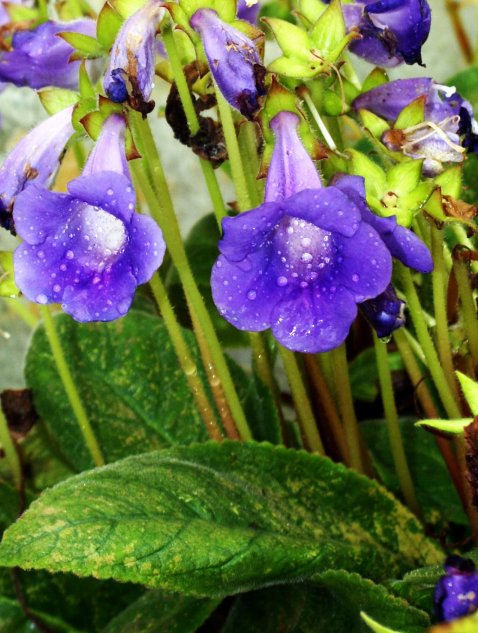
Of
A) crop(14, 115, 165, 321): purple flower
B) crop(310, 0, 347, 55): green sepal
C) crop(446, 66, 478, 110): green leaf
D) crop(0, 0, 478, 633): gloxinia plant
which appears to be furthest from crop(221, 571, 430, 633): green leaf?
crop(446, 66, 478, 110): green leaf

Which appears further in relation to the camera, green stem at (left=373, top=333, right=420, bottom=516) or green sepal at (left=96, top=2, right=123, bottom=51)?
green stem at (left=373, top=333, right=420, bottom=516)

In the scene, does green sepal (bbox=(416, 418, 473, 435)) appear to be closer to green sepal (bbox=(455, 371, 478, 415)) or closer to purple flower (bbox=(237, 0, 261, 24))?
green sepal (bbox=(455, 371, 478, 415))

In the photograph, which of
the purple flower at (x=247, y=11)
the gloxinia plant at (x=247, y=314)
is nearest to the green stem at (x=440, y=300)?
the gloxinia plant at (x=247, y=314)

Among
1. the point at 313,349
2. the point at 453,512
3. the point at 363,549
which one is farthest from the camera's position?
the point at 453,512

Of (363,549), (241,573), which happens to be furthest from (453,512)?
(241,573)

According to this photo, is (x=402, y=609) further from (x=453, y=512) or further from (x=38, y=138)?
(x=38, y=138)

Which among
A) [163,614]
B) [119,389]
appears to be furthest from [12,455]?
[163,614]
